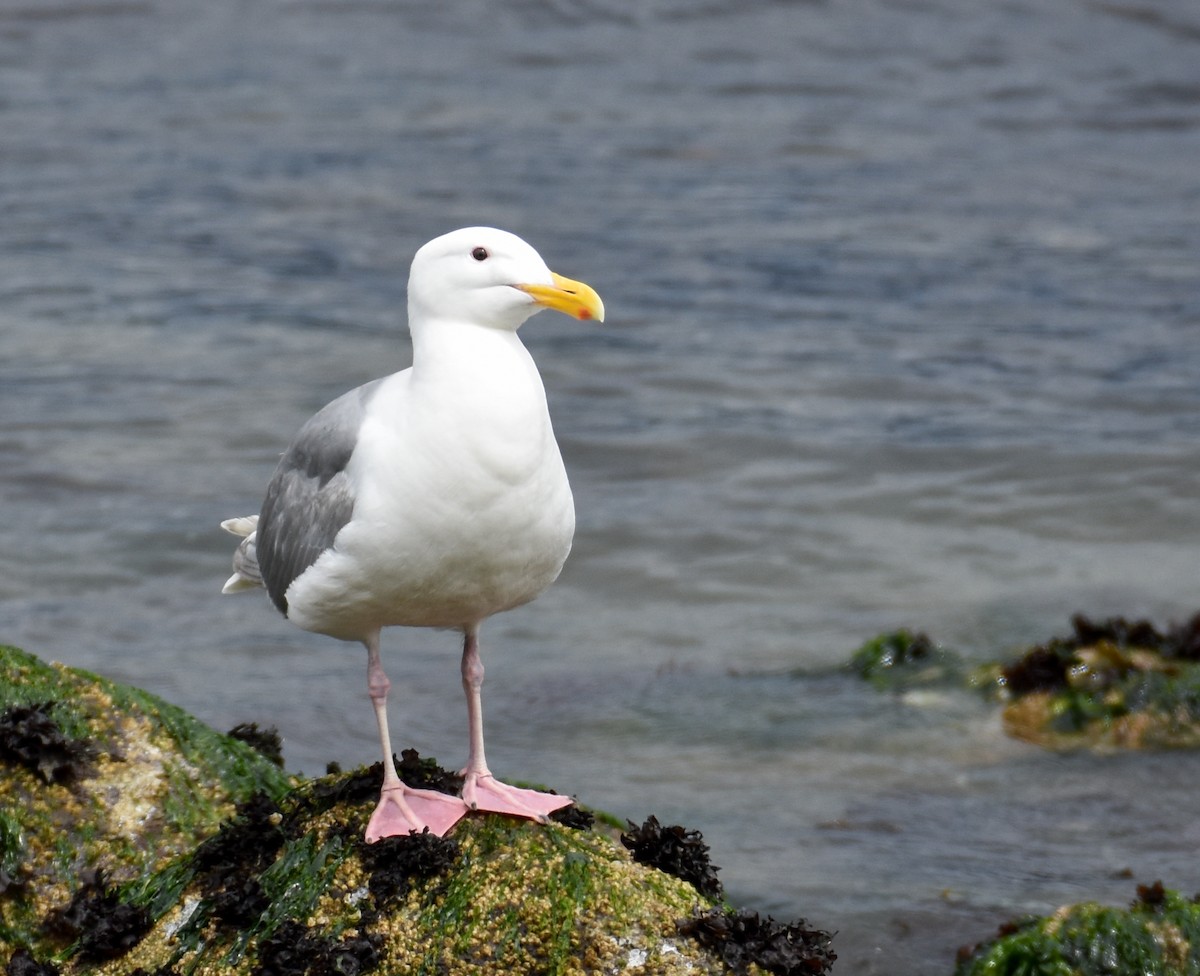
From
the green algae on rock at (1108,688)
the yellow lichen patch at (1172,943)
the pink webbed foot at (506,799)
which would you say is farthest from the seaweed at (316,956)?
the green algae on rock at (1108,688)

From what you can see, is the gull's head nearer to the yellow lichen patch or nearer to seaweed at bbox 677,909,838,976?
seaweed at bbox 677,909,838,976

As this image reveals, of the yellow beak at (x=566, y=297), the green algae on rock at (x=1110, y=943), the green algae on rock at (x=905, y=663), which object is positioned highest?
the yellow beak at (x=566, y=297)

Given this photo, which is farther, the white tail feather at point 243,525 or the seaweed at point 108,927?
the white tail feather at point 243,525

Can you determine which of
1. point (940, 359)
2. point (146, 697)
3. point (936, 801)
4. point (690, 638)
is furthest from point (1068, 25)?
point (146, 697)

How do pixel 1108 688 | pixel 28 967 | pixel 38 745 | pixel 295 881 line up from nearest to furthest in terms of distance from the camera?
pixel 295 881 → pixel 28 967 → pixel 38 745 → pixel 1108 688

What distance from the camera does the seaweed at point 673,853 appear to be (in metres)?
4.82

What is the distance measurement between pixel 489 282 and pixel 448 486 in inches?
24.0

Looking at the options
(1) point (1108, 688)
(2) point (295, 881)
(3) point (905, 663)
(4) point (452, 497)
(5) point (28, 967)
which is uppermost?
(4) point (452, 497)

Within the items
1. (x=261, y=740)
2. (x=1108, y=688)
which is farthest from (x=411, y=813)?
(x=1108, y=688)

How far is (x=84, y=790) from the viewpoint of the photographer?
17.7 ft

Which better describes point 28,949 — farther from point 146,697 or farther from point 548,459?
point 548,459

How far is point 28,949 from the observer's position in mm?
5109

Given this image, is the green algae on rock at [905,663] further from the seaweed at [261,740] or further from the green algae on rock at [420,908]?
the green algae on rock at [420,908]

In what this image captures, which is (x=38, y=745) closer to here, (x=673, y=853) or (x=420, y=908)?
(x=420, y=908)
